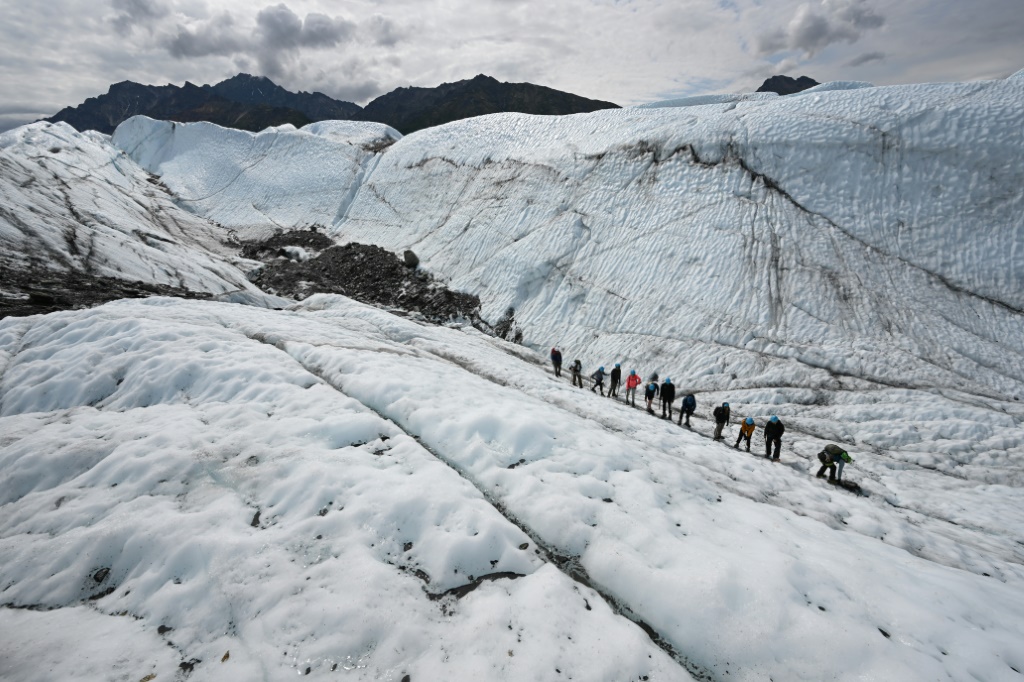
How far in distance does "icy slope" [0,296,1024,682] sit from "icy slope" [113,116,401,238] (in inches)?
1742

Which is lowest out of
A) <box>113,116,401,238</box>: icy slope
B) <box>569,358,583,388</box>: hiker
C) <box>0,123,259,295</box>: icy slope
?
<box>569,358,583,388</box>: hiker

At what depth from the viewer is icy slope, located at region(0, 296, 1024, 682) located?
5531mm

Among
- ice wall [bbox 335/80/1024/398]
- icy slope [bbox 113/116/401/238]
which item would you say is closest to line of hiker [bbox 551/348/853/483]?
ice wall [bbox 335/80/1024/398]

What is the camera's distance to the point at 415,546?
6.93m

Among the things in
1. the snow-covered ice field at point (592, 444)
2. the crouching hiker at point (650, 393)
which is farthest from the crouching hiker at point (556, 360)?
the crouching hiker at point (650, 393)

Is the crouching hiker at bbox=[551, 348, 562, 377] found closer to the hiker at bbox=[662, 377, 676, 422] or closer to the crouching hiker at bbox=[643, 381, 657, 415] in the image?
the crouching hiker at bbox=[643, 381, 657, 415]

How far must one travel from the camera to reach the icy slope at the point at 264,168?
52406 millimetres

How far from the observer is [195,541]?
21.2 feet

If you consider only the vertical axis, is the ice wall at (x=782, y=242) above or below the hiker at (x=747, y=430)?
above

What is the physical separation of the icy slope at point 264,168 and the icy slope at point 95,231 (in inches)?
227

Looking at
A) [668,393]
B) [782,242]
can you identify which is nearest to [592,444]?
[668,393]

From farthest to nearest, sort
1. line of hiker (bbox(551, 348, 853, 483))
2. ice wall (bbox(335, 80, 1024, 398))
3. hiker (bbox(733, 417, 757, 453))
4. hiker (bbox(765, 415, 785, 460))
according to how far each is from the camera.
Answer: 1. ice wall (bbox(335, 80, 1024, 398))
2. hiker (bbox(733, 417, 757, 453))
3. hiker (bbox(765, 415, 785, 460))
4. line of hiker (bbox(551, 348, 853, 483))

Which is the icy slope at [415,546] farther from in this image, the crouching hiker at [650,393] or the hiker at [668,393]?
the crouching hiker at [650,393]

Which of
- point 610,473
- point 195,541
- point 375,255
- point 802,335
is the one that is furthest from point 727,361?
point 375,255
